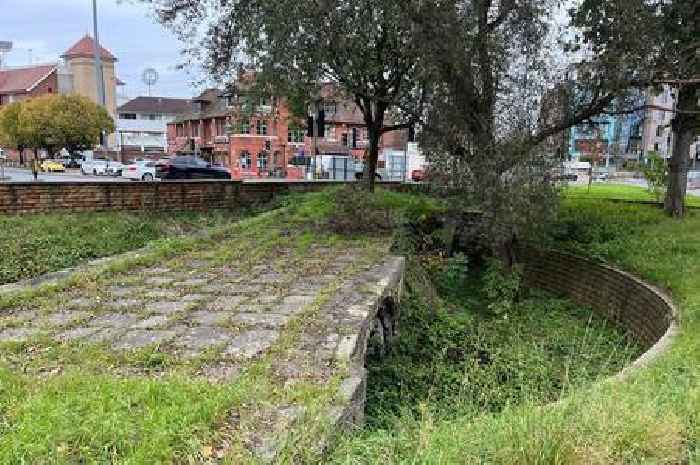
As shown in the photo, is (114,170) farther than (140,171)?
Yes

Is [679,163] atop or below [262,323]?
atop

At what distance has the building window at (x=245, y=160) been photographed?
4200cm

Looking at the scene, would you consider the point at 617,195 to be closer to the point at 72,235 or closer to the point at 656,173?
the point at 656,173

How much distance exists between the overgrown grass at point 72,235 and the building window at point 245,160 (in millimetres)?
32194

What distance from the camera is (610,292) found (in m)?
7.42

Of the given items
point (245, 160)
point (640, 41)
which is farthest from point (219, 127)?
point (640, 41)

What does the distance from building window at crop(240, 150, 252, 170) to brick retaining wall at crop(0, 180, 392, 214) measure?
29813mm

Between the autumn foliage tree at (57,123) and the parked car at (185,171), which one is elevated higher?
the autumn foliage tree at (57,123)

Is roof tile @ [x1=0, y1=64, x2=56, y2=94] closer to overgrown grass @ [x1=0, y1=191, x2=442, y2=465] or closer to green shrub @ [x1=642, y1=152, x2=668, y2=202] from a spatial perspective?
green shrub @ [x1=642, y1=152, x2=668, y2=202]

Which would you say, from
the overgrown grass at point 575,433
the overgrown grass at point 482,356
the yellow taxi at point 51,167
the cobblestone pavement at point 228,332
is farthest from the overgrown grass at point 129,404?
the yellow taxi at point 51,167

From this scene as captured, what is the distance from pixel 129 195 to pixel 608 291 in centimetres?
752

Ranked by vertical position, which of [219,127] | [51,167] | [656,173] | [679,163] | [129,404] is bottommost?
[51,167]

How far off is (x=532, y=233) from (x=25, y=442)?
7042mm

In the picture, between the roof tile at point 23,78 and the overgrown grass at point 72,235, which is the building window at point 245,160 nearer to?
the roof tile at point 23,78
